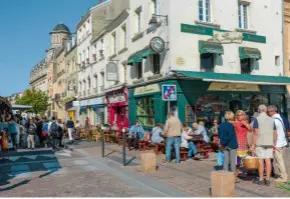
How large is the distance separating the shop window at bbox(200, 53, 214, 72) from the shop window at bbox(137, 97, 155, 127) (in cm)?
315

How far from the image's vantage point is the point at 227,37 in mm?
17375

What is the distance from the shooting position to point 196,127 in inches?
529

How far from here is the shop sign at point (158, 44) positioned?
1662 centimetres

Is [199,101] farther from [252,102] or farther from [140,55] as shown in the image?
[140,55]

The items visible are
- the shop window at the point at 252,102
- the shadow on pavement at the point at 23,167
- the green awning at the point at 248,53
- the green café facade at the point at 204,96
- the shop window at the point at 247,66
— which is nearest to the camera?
the shadow on pavement at the point at 23,167

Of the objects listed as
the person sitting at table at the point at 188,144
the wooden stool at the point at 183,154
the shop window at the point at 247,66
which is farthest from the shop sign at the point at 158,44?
the wooden stool at the point at 183,154

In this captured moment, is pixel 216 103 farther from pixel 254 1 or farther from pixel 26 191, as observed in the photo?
pixel 26 191

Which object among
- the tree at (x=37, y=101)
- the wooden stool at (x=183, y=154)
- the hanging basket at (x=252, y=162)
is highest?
the tree at (x=37, y=101)

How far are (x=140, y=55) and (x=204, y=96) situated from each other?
13.4ft

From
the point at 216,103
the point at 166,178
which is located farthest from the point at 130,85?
the point at 166,178

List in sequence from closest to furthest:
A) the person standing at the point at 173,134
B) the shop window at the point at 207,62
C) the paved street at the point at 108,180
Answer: the paved street at the point at 108,180 < the person standing at the point at 173,134 < the shop window at the point at 207,62

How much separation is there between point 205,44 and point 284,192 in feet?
37.2

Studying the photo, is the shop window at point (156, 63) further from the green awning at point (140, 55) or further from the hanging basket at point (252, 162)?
the hanging basket at point (252, 162)

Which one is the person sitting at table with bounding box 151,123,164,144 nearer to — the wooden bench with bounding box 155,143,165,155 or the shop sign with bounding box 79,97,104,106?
the wooden bench with bounding box 155,143,165,155
